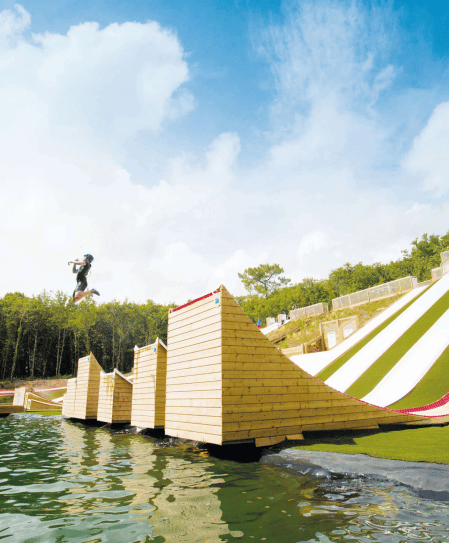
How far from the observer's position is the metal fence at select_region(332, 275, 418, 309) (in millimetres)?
27953

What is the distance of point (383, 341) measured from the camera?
17453mm

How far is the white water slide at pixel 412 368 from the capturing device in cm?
1203

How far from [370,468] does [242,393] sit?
8.74ft

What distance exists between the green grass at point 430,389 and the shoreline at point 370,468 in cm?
599

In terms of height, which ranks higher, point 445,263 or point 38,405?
point 445,263

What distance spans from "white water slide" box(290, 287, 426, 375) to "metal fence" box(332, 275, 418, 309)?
4.63m

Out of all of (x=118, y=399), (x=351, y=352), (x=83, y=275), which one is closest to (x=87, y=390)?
(x=118, y=399)

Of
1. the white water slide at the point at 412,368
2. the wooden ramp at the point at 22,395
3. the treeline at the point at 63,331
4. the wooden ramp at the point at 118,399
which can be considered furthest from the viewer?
the treeline at the point at 63,331

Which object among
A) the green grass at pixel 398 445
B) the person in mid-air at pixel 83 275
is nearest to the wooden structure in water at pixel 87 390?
the person in mid-air at pixel 83 275

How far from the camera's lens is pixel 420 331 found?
54.3 feet

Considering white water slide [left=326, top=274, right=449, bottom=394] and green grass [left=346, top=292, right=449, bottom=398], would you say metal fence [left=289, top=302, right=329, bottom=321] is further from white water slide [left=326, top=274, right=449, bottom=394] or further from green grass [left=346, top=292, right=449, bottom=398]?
green grass [left=346, top=292, right=449, bottom=398]

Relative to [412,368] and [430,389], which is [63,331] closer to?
[412,368]

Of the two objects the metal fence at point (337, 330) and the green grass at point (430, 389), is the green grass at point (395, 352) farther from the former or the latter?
→ the metal fence at point (337, 330)

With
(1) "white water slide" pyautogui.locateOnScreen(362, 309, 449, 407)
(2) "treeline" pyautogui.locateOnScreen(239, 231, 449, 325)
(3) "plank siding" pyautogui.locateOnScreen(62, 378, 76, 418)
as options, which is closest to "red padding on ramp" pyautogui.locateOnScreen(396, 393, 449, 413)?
(1) "white water slide" pyautogui.locateOnScreen(362, 309, 449, 407)
